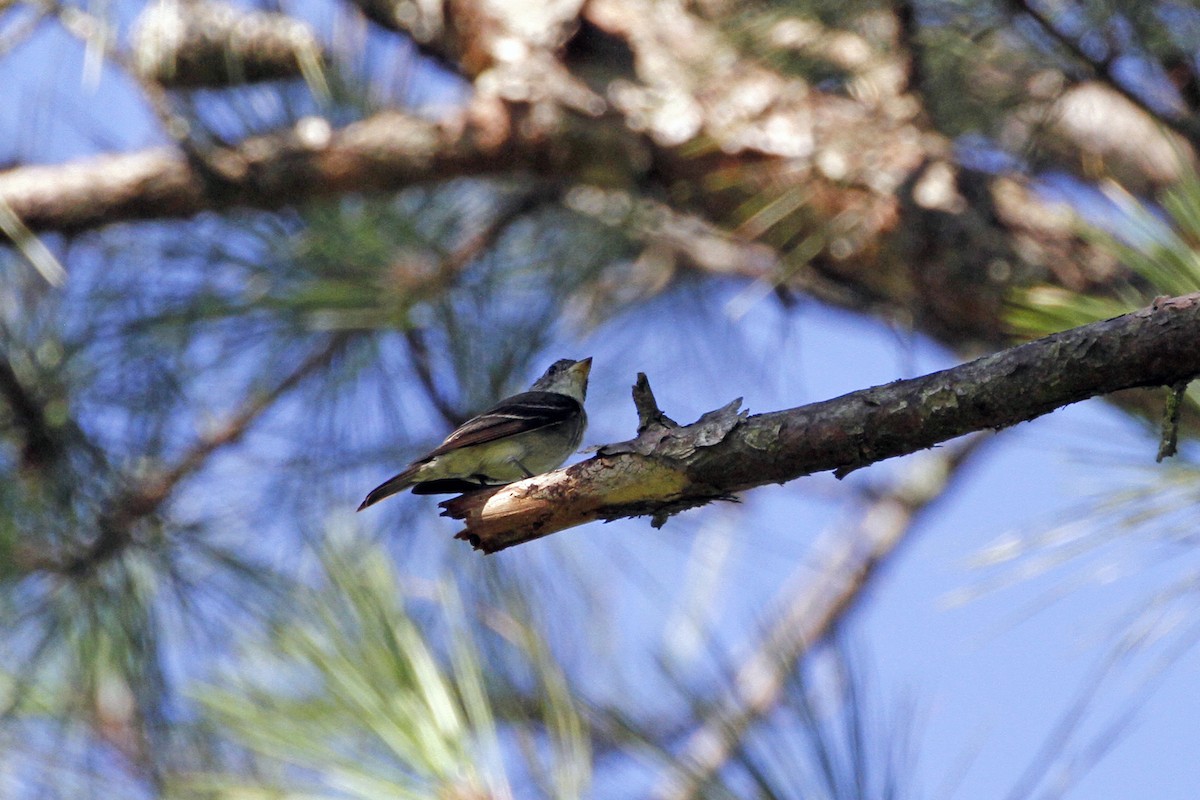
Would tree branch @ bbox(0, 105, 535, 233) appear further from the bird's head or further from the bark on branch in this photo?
the bark on branch

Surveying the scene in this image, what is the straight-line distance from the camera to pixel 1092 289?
3.65 metres

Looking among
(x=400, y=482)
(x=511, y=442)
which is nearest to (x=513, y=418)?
(x=511, y=442)

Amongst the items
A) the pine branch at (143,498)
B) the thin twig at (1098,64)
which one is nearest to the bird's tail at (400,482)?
the pine branch at (143,498)

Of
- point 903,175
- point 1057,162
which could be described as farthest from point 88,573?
point 1057,162

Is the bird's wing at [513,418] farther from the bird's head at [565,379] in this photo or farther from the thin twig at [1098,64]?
the thin twig at [1098,64]

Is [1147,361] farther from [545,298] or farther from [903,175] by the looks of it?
[545,298]

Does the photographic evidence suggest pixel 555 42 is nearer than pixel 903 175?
No

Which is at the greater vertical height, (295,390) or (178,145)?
(178,145)

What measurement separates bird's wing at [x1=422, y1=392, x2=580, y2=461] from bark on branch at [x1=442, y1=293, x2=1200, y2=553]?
105 cm

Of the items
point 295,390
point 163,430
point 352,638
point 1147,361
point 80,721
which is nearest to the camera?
point 1147,361

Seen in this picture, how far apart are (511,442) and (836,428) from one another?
1.85 m

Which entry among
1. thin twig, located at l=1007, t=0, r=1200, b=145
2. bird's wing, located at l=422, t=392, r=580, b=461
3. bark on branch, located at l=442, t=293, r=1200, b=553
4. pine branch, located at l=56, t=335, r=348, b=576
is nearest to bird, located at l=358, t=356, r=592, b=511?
bird's wing, located at l=422, t=392, r=580, b=461

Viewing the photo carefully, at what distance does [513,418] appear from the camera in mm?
3695

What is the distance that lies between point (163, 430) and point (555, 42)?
6.11 feet
